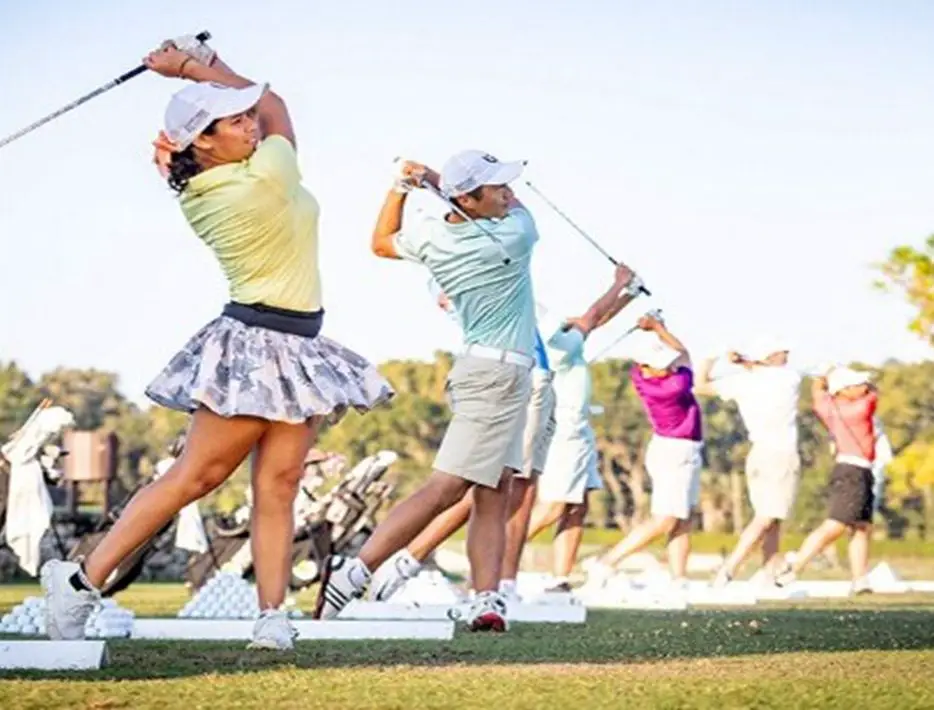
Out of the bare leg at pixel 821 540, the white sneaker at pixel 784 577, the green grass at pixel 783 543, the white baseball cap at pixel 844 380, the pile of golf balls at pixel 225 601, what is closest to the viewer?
the pile of golf balls at pixel 225 601

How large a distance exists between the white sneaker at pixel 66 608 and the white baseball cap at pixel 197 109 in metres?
1.42

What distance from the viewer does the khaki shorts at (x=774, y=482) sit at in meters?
18.0

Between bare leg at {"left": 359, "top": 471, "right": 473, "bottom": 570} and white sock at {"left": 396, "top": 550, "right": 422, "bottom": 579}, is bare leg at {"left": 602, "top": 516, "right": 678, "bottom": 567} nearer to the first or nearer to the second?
white sock at {"left": 396, "top": 550, "right": 422, "bottom": 579}

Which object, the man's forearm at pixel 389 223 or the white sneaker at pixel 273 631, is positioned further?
the man's forearm at pixel 389 223

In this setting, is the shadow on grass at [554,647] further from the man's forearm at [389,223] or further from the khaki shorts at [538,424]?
the man's forearm at [389,223]

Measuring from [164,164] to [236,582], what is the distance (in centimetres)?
548

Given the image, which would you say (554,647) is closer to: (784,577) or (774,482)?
(784,577)

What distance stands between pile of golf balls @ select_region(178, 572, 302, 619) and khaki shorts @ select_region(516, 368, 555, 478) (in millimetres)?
1452

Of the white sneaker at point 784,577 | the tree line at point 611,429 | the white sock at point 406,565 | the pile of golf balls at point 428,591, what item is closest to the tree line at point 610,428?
the tree line at point 611,429

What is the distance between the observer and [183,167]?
7.55m

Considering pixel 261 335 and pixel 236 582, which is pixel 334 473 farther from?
pixel 261 335

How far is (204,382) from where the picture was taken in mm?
7395

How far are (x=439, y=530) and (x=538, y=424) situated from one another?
1.12 metres

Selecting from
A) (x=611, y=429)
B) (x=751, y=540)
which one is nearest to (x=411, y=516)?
(x=751, y=540)
